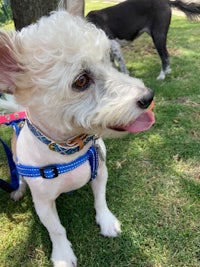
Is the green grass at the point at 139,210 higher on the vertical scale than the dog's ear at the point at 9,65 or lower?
lower

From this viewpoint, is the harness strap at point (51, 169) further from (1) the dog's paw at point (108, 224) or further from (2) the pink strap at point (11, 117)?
(1) the dog's paw at point (108, 224)

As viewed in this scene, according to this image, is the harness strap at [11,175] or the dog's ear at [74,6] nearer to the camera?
the dog's ear at [74,6]

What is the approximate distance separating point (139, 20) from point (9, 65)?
4367mm

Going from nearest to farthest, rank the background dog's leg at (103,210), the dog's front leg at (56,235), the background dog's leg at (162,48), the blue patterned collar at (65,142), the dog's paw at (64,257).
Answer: the blue patterned collar at (65,142) < the dog's front leg at (56,235) < the dog's paw at (64,257) < the background dog's leg at (103,210) < the background dog's leg at (162,48)

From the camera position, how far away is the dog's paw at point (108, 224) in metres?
2.50

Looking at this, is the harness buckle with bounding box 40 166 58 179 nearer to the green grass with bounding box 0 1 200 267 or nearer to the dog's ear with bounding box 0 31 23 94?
the dog's ear with bounding box 0 31 23 94

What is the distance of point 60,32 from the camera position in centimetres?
165

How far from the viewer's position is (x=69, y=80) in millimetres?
1622

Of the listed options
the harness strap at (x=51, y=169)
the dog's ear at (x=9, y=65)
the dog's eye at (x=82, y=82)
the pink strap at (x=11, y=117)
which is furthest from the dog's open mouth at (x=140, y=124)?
the pink strap at (x=11, y=117)

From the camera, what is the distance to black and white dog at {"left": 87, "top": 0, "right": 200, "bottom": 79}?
17.9ft

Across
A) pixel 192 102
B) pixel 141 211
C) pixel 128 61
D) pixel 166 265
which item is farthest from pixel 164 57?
pixel 166 265

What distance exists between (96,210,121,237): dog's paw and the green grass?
4cm

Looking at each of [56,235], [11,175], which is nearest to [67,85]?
[56,235]

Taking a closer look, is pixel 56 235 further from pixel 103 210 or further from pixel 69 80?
pixel 69 80
